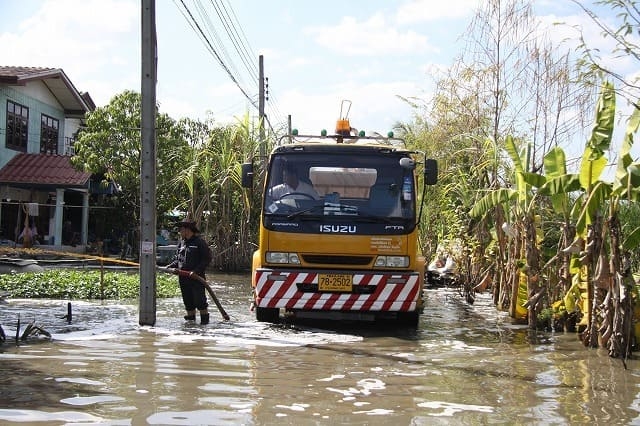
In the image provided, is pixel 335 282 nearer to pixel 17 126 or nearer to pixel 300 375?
pixel 300 375

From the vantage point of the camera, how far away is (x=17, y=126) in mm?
30406

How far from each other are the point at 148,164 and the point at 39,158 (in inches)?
863

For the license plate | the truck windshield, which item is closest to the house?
the truck windshield

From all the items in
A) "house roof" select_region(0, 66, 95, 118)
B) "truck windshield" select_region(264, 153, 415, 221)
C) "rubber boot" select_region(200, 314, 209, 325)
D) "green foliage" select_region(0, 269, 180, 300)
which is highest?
"house roof" select_region(0, 66, 95, 118)

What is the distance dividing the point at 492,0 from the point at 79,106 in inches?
971

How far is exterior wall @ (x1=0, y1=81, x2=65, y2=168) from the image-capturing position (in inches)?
1138

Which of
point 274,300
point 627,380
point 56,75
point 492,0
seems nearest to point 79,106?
point 56,75

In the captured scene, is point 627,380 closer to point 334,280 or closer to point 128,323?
point 334,280

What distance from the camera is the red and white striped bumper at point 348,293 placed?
35.0 ft

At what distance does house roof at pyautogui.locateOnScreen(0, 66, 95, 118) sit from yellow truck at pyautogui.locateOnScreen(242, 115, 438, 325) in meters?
20.8

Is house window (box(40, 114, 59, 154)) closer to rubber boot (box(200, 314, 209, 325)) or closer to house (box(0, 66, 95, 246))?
house (box(0, 66, 95, 246))

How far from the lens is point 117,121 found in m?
30.4

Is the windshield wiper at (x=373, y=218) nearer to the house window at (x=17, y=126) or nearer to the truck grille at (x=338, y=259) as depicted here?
the truck grille at (x=338, y=259)

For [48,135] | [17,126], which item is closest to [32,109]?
[17,126]
